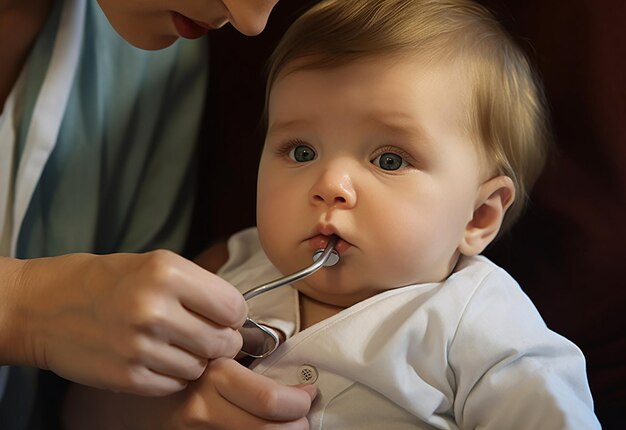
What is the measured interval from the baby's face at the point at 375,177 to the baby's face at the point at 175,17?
0.12 m

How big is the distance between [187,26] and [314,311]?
0.38m

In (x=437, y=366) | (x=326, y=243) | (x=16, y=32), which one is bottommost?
(x=437, y=366)

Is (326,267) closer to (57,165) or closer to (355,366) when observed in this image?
(355,366)

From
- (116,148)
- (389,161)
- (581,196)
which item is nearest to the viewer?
(389,161)

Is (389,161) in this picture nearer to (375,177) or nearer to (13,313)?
(375,177)

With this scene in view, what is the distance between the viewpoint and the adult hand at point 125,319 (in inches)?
31.0

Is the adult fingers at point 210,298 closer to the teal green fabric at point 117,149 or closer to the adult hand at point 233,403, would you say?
the adult hand at point 233,403

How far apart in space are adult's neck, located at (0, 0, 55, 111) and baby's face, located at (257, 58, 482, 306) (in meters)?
0.45

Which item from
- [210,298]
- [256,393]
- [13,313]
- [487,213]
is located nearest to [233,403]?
[256,393]

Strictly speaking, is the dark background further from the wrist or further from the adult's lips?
the wrist

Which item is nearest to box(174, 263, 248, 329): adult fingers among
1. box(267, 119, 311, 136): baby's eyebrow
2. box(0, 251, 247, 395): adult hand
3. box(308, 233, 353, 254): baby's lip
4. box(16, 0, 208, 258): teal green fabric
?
box(0, 251, 247, 395): adult hand

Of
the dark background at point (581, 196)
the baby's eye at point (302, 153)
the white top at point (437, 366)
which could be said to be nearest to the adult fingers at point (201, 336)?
the white top at point (437, 366)

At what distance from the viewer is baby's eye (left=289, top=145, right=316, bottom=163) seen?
1.03m

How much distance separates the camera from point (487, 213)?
1.07m
